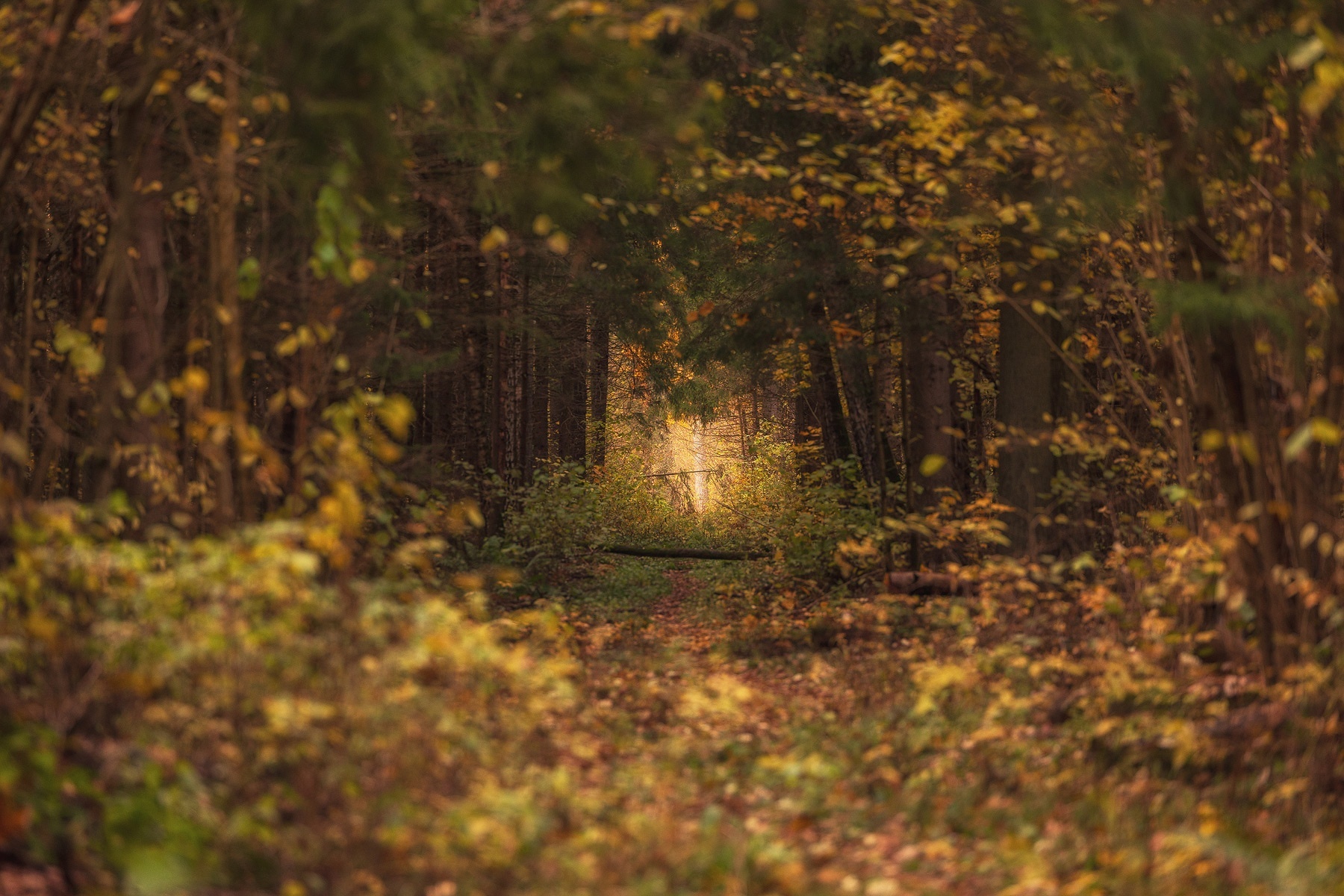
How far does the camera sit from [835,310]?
463 inches

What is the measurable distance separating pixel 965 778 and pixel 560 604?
9.26 ft

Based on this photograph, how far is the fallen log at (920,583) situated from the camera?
1066 centimetres

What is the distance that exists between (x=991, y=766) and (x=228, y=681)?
3.98 meters

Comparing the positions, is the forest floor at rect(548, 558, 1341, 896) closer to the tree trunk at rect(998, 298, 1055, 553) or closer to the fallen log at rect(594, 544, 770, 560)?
the tree trunk at rect(998, 298, 1055, 553)

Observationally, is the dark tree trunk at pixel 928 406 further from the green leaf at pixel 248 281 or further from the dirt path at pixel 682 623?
the green leaf at pixel 248 281

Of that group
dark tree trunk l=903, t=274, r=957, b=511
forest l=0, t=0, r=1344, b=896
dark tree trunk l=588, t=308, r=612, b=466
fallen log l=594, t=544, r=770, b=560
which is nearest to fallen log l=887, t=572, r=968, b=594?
forest l=0, t=0, r=1344, b=896

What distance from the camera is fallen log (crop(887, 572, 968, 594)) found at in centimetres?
1066

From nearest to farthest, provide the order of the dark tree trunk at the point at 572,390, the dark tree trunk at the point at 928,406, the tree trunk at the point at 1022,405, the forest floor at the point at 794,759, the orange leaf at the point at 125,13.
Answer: the forest floor at the point at 794,759
the orange leaf at the point at 125,13
the tree trunk at the point at 1022,405
the dark tree trunk at the point at 928,406
the dark tree trunk at the point at 572,390

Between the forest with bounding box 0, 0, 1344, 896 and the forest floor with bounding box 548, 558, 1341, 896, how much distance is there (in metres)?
0.03

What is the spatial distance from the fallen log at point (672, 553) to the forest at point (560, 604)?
740 cm

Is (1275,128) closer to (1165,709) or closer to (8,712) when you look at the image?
(1165,709)

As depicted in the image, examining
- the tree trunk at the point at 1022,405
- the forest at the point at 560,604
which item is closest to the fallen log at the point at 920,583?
the forest at the point at 560,604

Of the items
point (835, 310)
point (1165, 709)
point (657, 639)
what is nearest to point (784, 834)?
point (1165, 709)

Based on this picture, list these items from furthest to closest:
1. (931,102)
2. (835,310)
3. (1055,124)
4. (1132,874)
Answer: (835,310) → (931,102) → (1055,124) → (1132,874)
